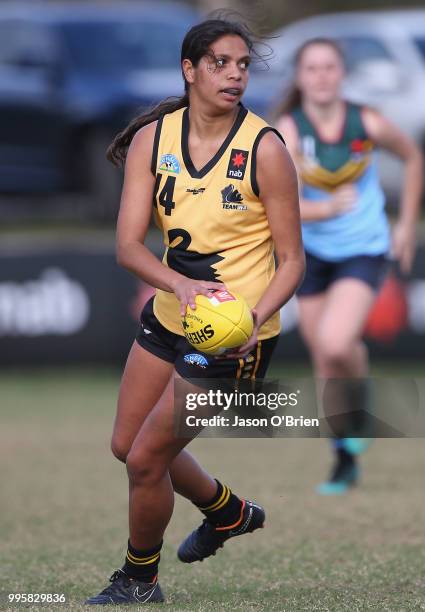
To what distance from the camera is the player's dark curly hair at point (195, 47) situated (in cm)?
488

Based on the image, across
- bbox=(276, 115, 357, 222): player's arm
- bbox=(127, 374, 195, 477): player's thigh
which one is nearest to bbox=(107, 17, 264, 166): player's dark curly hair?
bbox=(127, 374, 195, 477): player's thigh

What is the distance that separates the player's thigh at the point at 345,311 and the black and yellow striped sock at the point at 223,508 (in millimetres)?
2229

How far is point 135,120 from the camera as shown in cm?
519

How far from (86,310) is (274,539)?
5.60 m

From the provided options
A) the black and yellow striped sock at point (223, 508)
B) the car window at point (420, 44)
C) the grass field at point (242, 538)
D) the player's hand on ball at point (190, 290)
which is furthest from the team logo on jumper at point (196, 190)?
the car window at point (420, 44)

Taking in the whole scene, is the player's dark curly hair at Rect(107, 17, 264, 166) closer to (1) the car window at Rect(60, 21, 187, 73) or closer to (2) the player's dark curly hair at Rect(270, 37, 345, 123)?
(2) the player's dark curly hair at Rect(270, 37, 345, 123)

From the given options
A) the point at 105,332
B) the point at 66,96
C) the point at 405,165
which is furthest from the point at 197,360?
the point at 66,96

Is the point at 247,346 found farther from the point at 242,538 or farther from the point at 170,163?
the point at 242,538

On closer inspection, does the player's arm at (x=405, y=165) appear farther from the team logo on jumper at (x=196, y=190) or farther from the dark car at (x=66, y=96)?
the dark car at (x=66, y=96)

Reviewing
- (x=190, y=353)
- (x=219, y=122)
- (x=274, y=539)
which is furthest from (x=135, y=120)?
(x=274, y=539)

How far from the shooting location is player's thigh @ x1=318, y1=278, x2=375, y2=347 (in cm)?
754

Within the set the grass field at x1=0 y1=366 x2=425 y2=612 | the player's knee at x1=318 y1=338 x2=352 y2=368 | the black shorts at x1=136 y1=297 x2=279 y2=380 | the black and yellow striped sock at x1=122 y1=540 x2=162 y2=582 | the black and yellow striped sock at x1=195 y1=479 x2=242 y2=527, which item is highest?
the black shorts at x1=136 y1=297 x2=279 y2=380

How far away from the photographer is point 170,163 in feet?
16.1

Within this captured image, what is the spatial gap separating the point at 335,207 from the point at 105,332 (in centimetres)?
459
